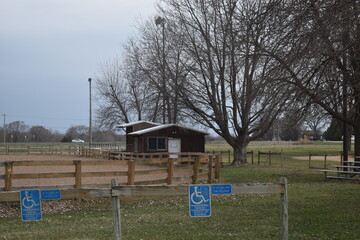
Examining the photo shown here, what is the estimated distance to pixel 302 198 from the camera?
14023 millimetres

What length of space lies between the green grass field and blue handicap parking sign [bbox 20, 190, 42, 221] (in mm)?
2582

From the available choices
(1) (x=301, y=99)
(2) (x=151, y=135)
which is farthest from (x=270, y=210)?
(2) (x=151, y=135)

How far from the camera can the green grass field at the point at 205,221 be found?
8.75m

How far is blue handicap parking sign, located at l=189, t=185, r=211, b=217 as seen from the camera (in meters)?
6.20

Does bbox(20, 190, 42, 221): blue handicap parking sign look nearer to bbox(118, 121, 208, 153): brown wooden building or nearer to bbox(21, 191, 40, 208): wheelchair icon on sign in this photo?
bbox(21, 191, 40, 208): wheelchair icon on sign

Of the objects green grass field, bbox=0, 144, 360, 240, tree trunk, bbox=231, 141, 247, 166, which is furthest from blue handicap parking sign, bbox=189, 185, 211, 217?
tree trunk, bbox=231, 141, 247, 166

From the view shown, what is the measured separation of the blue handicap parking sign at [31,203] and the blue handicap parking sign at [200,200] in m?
2.04

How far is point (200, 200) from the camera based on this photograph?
6266 mm

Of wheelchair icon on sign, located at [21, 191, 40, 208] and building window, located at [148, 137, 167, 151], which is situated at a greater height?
building window, located at [148, 137, 167, 151]

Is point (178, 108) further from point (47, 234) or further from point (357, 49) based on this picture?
point (47, 234)

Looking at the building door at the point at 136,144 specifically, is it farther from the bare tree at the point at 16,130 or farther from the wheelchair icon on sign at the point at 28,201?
the bare tree at the point at 16,130

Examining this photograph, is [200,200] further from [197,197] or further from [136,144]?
[136,144]

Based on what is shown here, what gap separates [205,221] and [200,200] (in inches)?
155

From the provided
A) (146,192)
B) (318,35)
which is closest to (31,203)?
(146,192)
